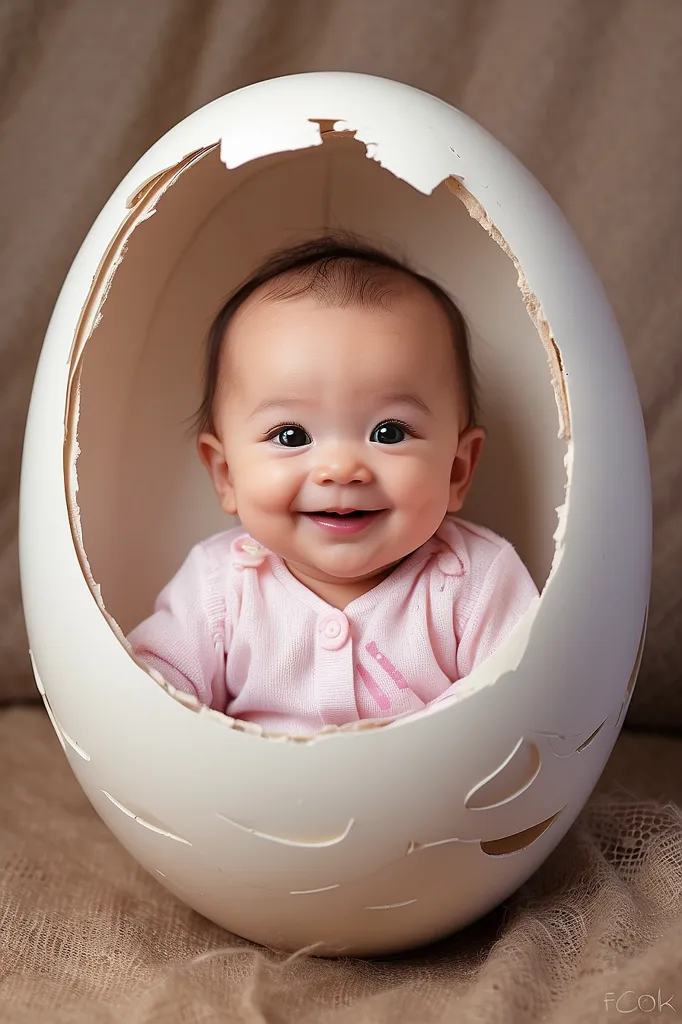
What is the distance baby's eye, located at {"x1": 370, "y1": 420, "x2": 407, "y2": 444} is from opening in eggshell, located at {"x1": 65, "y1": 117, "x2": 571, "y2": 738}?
0.22m

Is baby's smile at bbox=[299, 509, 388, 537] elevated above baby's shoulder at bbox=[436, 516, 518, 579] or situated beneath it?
elevated above

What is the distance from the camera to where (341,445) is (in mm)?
1041

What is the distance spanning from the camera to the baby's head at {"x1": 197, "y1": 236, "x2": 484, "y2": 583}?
1041mm

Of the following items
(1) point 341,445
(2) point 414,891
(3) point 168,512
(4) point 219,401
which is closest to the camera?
(2) point 414,891

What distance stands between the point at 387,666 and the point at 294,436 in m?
0.23

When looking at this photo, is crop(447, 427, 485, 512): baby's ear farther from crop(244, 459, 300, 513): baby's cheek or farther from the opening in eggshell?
crop(244, 459, 300, 513): baby's cheek

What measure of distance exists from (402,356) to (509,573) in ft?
0.75

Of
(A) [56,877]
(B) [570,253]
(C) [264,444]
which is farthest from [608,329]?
(A) [56,877]

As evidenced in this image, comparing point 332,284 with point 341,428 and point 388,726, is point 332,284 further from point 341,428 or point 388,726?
point 388,726

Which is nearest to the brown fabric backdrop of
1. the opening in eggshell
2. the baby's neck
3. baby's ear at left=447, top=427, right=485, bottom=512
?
the opening in eggshell

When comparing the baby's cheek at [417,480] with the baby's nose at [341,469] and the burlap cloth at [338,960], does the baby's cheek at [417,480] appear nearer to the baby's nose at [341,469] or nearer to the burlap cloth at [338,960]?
the baby's nose at [341,469]

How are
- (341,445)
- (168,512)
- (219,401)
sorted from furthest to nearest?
(168,512) < (219,401) < (341,445)

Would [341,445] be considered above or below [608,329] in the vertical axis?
below

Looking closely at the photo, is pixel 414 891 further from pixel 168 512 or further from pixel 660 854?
pixel 168 512
